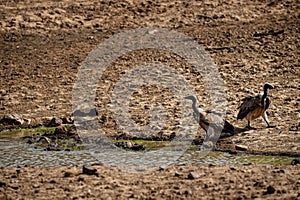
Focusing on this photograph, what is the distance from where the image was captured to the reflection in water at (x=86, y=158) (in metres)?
11.9

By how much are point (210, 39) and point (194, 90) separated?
11.4 ft

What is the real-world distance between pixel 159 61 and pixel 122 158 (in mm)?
6778

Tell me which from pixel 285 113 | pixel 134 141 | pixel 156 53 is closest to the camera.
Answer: pixel 134 141

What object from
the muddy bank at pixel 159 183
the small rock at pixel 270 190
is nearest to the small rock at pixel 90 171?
the muddy bank at pixel 159 183

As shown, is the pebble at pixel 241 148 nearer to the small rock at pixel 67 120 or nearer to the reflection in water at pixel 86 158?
the reflection in water at pixel 86 158

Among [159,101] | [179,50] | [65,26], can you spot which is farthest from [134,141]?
[65,26]

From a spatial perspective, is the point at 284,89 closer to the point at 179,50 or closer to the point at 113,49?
the point at 179,50

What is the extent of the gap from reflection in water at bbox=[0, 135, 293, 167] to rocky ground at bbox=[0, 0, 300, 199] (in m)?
0.43

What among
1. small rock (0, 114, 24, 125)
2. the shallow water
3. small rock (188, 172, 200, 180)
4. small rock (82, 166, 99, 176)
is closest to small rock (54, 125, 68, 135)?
the shallow water

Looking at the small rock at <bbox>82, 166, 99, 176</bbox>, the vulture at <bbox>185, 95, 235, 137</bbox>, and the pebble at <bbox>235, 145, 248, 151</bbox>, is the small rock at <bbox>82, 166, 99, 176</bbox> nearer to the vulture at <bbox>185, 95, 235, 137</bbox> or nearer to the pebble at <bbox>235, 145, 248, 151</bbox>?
the pebble at <bbox>235, 145, 248, 151</bbox>

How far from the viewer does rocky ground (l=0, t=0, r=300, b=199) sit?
10.3m

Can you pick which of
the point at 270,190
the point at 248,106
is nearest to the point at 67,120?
the point at 248,106

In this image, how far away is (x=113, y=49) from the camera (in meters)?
19.8

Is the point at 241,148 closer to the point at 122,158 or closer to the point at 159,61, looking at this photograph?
the point at 122,158
